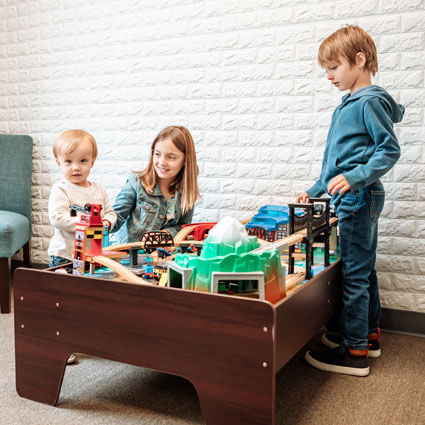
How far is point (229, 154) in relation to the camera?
2283mm

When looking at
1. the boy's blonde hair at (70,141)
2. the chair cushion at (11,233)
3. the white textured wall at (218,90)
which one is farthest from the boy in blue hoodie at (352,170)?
the chair cushion at (11,233)

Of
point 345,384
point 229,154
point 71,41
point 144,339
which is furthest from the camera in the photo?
point 71,41

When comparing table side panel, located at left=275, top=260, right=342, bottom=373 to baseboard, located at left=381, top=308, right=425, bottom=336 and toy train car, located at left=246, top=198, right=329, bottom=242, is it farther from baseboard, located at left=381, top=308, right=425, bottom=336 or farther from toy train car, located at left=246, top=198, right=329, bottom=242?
baseboard, located at left=381, top=308, right=425, bottom=336

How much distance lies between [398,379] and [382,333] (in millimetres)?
472

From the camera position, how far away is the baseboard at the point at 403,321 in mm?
1957

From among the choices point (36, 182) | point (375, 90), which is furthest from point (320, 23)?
point (36, 182)

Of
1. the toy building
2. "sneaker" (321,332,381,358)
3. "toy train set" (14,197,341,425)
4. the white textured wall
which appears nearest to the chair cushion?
the white textured wall

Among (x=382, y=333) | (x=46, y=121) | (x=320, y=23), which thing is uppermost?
(x=320, y=23)

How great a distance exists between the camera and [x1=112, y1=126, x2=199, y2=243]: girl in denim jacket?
2.03 meters

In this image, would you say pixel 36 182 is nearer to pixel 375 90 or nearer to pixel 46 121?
pixel 46 121

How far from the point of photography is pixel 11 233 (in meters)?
2.19

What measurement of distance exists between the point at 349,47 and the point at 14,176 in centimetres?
189

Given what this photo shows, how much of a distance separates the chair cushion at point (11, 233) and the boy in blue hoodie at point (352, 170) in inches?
55.0

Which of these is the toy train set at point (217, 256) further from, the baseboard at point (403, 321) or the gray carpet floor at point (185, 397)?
the baseboard at point (403, 321)
